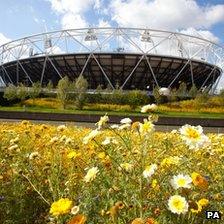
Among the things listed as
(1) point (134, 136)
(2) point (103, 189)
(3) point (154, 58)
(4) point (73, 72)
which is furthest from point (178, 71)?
(2) point (103, 189)

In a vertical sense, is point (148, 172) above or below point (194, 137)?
below

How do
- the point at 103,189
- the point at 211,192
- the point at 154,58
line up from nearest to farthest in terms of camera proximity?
the point at 103,189
the point at 211,192
the point at 154,58

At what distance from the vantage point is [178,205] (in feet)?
9.05

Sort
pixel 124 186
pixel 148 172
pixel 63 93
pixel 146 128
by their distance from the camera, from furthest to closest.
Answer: pixel 63 93, pixel 124 186, pixel 146 128, pixel 148 172

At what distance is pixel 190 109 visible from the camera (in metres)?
58.7

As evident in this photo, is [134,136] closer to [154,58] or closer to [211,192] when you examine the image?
[211,192]

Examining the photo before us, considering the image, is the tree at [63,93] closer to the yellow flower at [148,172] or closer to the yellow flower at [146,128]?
the yellow flower at [146,128]

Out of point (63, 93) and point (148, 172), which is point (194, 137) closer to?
point (148, 172)

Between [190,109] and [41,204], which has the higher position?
[190,109]

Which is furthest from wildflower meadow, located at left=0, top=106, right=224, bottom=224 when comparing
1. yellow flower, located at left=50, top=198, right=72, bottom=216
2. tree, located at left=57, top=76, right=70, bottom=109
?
tree, located at left=57, top=76, right=70, bottom=109

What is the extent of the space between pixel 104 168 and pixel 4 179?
45.4 inches

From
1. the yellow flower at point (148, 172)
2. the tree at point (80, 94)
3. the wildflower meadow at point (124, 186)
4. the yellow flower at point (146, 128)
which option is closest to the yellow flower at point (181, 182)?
the wildflower meadow at point (124, 186)

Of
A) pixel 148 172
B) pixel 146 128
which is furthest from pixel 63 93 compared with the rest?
pixel 148 172

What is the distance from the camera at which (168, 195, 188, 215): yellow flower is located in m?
2.70
